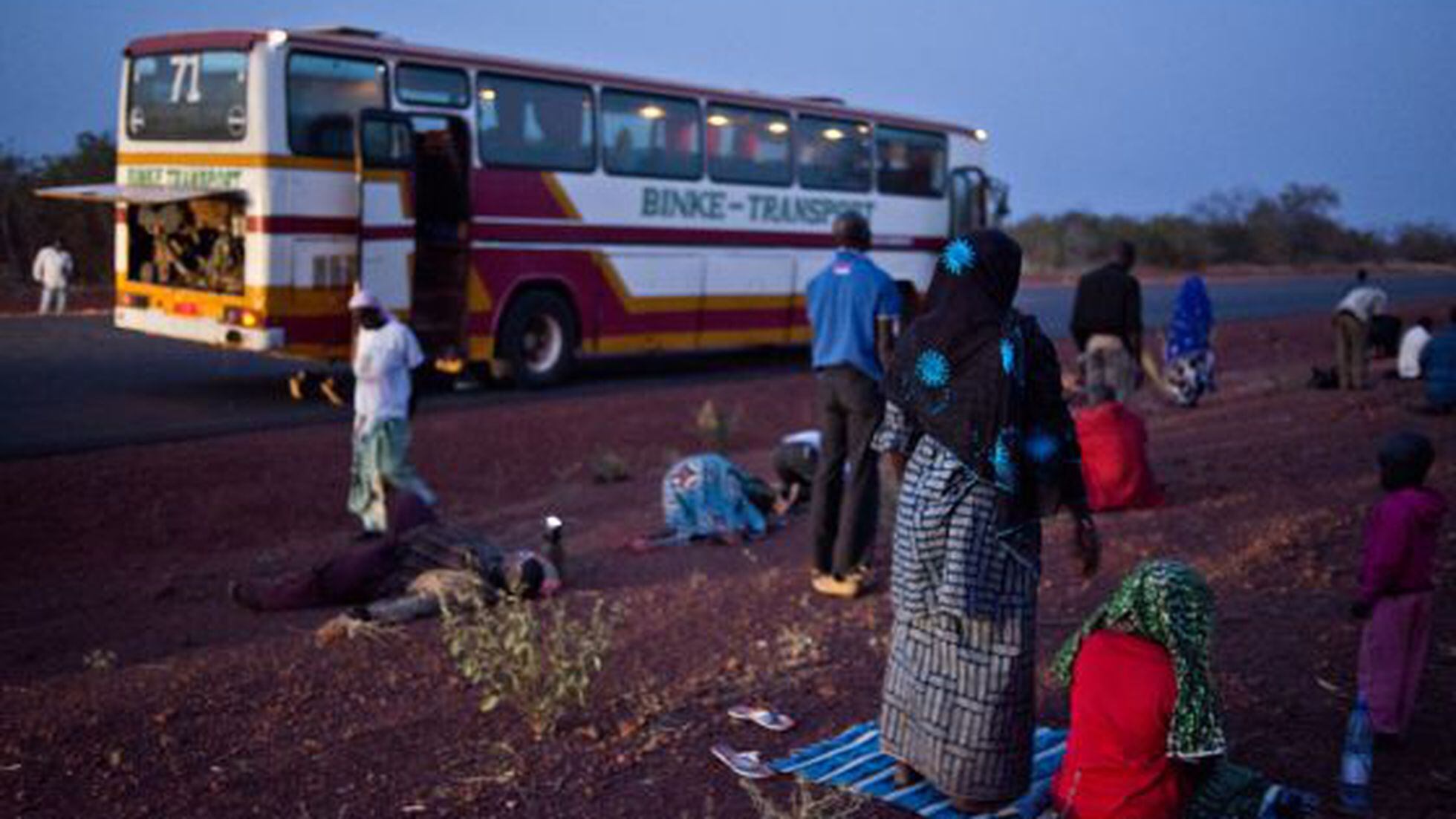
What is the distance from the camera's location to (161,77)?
1290cm

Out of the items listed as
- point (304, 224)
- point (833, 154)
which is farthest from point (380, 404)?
point (833, 154)

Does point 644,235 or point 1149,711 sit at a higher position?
point 644,235

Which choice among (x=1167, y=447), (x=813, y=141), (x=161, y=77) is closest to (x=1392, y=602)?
(x=1167, y=447)

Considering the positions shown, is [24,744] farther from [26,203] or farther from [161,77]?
[26,203]

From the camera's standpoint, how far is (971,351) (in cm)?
385

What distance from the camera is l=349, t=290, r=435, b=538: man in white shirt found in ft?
25.5

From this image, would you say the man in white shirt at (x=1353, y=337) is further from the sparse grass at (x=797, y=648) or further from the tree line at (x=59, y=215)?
the tree line at (x=59, y=215)

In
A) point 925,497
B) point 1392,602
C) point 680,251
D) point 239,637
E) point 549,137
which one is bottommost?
point 239,637

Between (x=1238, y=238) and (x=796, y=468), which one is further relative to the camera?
(x=1238, y=238)

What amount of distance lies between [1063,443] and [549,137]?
11.4 meters

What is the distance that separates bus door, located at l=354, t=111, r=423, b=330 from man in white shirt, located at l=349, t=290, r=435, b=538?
488cm

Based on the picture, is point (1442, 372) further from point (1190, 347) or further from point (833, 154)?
point (833, 154)

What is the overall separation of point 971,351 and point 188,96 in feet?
35.1

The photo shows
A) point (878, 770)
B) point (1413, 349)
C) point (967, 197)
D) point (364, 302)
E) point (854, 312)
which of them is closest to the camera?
point (878, 770)
